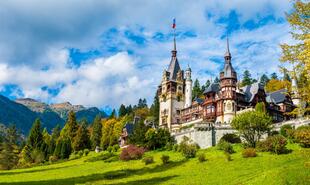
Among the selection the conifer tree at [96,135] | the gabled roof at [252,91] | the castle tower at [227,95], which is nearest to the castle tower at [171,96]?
the castle tower at [227,95]

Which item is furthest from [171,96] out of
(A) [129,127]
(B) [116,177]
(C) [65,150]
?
(B) [116,177]

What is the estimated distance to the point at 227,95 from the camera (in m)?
77.6

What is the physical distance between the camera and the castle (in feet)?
255

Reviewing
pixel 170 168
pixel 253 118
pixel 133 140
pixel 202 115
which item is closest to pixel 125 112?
pixel 202 115

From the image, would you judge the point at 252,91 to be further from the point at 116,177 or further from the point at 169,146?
the point at 116,177

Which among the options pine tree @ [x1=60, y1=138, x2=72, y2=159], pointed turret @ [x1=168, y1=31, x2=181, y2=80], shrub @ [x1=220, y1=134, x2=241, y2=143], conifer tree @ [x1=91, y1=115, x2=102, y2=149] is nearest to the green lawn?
shrub @ [x1=220, y1=134, x2=241, y2=143]

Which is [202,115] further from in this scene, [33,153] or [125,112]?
[125,112]

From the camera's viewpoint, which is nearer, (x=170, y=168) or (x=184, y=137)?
(x=170, y=168)

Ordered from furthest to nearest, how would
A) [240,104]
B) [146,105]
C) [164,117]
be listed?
1. [146,105]
2. [164,117]
3. [240,104]

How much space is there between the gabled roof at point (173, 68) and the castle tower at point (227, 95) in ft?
70.7

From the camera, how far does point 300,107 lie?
18.9 meters

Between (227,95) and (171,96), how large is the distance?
846 inches

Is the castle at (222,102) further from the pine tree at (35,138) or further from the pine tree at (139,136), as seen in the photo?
the pine tree at (35,138)

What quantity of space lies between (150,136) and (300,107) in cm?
5147
